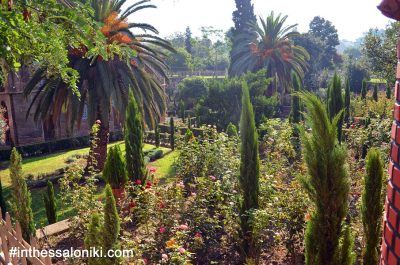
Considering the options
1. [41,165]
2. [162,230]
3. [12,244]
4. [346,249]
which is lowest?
[41,165]

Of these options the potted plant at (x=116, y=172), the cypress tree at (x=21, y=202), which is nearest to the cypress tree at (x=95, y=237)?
the cypress tree at (x=21, y=202)

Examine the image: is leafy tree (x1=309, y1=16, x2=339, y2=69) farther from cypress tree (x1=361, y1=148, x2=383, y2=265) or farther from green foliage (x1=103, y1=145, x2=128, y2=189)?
cypress tree (x1=361, y1=148, x2=383, y2=265)

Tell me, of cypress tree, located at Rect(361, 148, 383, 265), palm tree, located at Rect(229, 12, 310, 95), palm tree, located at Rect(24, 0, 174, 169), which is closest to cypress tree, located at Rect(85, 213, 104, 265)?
cypress tree, located at Rect(361, 148, 383, 265)

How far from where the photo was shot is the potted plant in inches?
344

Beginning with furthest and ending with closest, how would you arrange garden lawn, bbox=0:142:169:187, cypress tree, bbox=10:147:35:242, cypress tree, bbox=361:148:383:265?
garden lawn, bbox=0:142:169:187 < cypress tree, bbox=10:147:35:242 < cypress tree, bbox=361:148:383:265

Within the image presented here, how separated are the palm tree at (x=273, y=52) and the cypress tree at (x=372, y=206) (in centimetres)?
2027

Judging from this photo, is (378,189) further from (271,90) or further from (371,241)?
(271,90)

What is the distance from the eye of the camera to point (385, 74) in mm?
20469

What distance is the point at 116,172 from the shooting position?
28.8ft

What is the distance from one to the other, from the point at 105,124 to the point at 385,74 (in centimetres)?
1639

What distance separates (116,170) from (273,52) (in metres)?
18.8

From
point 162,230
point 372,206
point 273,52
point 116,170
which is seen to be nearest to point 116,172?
point 116,170

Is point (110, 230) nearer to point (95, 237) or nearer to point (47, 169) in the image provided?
point (95, 237)

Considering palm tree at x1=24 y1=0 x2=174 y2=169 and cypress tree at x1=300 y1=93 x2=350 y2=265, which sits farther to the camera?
palm tree at x1=24 y1=0 x2=174 y2=169
